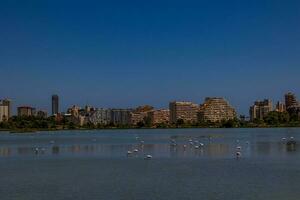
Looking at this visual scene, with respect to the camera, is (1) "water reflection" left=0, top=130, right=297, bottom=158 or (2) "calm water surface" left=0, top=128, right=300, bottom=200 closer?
(2) "calm water surface" left=0, top=128, right=300, bottom=200

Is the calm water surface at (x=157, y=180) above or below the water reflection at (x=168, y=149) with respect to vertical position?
below

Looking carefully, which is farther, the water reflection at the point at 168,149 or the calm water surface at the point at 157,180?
the water reflection at the point at 168,149

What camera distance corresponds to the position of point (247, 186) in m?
23.9

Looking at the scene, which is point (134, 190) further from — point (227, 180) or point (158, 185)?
point (227, 180)

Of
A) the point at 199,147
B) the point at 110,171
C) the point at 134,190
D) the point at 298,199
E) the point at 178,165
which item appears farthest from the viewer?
the point at 199,147

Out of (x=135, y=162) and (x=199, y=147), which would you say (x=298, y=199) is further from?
(x=199, y=147)

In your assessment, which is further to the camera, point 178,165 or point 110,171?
point 178,165

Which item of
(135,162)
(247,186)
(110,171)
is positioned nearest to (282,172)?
(247,186)

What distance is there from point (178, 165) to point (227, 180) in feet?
28.3

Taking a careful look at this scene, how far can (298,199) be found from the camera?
20.2 m

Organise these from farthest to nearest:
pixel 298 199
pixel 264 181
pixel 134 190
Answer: pixel 264 181 < pixel 134 190 < pixel 298 199

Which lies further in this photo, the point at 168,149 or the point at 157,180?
the point at 168,149

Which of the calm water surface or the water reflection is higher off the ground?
the water reflection

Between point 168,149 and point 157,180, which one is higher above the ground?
point 168,149
